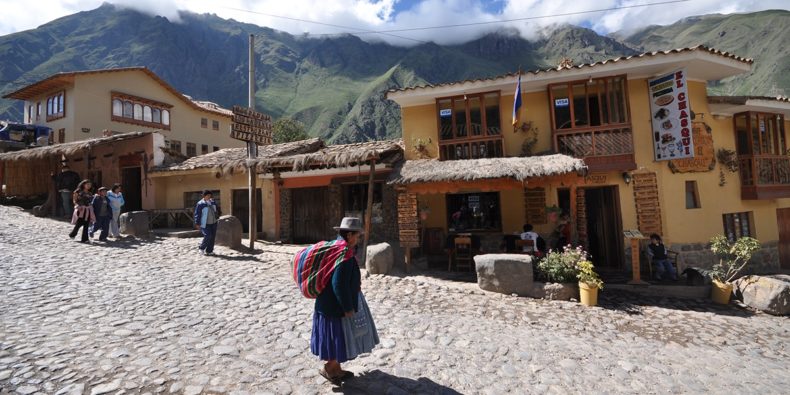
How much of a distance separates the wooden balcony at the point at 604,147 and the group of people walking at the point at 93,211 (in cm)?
1233

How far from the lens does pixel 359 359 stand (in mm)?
3939

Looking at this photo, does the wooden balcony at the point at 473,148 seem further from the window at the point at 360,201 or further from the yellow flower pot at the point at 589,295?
the yellow flower pot at the point at 589,295

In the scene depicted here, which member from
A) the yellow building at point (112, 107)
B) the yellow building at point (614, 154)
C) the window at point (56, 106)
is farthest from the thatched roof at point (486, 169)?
the window at point (56, 106)

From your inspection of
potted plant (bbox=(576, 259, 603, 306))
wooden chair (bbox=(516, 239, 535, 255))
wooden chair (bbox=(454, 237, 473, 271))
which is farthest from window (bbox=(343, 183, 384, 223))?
potted plant (bbox=(576, 259, 603, 306))

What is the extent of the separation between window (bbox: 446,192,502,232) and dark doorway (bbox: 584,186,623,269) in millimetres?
2758

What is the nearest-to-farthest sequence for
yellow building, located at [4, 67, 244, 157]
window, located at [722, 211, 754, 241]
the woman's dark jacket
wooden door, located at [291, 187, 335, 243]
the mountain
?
the woman's dark jacket, window, located at [722, 211, 754, 241], wooden door, located at [291, 187, 335, 243], yellow building, located at [4, 67, 244, 157], the mountain

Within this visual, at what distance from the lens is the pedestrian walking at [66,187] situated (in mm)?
13008

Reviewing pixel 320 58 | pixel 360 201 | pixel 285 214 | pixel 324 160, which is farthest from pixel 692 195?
pixel 320 58

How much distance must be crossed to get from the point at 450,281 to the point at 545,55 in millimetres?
90233

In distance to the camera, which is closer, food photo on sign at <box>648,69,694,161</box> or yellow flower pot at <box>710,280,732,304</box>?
yellow flower pot at <box>710,280,732,304</box>

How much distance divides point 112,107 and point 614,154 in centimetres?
2405

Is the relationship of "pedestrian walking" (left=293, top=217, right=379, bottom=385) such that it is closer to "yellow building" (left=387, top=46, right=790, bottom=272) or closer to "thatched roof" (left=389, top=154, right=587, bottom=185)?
"thatched roof" (left=389, top=154, right=587, bottom=185)

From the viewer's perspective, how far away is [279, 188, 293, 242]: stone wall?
12.7 meters

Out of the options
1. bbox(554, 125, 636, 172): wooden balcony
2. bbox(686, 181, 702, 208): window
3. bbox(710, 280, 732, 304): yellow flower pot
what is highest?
bbox(554, 125, 636, 172): wooden balcony
